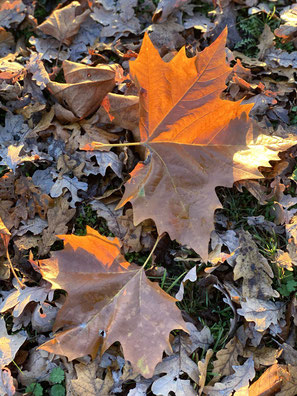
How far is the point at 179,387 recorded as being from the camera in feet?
6.79

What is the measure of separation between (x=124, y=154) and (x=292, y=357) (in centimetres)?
144

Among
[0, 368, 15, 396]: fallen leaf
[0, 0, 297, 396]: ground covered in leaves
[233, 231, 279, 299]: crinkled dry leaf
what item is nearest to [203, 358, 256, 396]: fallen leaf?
[0, 0, 297, 396]: ground covered in leaves

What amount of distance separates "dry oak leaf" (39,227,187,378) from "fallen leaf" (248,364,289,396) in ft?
1.71

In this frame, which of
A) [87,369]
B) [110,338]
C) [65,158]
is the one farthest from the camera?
[65,158]

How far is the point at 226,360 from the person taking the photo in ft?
7.00

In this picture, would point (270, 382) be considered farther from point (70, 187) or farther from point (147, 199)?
point (70, 187)

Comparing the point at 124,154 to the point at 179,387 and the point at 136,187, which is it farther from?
the point at 179,387

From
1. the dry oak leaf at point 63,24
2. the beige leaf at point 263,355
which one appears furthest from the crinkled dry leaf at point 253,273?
the dry oak leaf at point 63,24

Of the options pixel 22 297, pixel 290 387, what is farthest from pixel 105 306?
pixel 290 387

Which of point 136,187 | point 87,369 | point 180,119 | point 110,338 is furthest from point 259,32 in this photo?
point 87,369

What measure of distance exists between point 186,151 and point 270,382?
1246mm

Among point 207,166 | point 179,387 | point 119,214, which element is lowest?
point 179,387

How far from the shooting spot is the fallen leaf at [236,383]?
6.74 feet

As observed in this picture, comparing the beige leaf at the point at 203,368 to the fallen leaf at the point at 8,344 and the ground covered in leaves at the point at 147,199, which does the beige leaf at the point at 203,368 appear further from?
the fallen leaf at the point at 8,344
